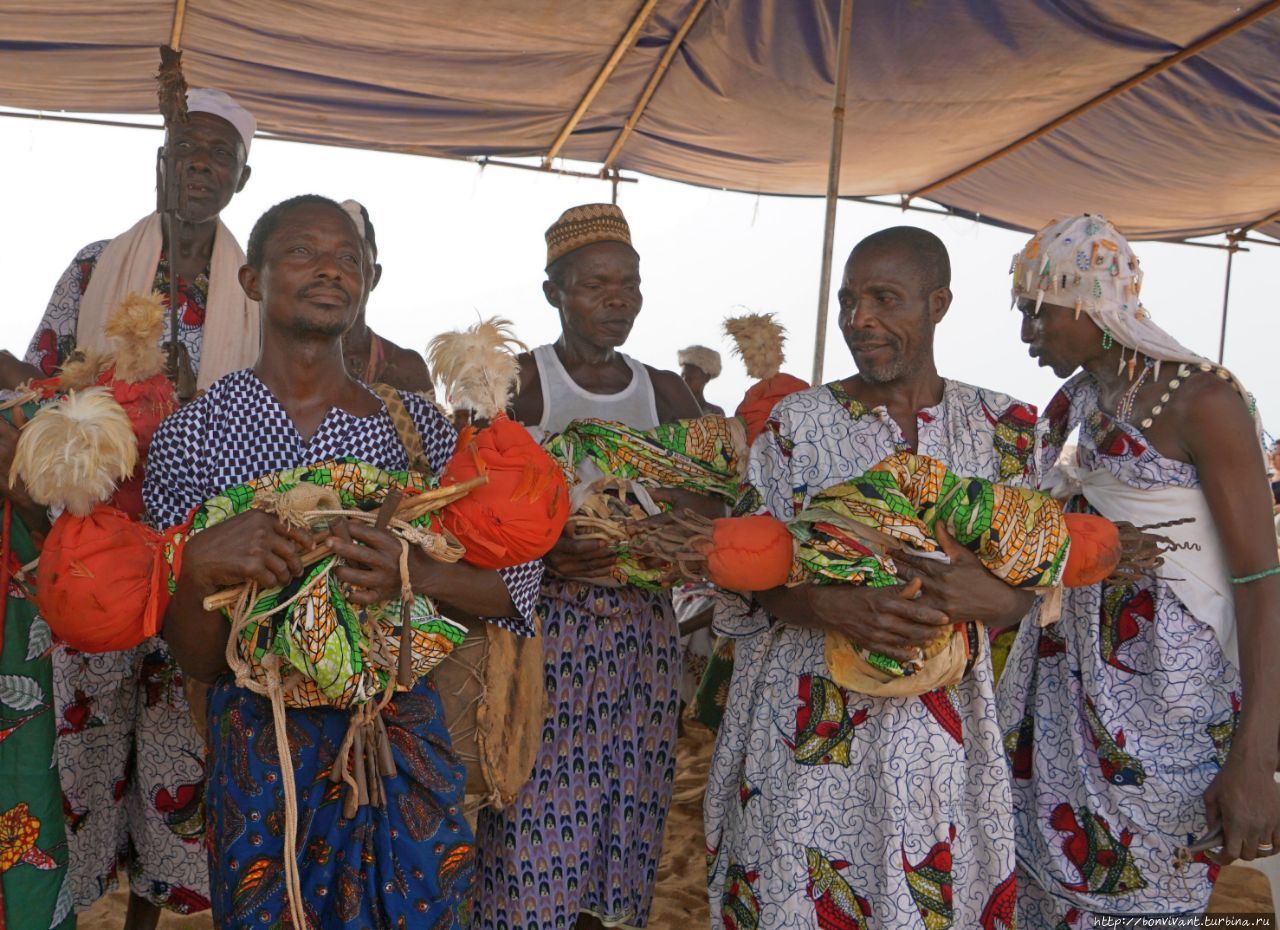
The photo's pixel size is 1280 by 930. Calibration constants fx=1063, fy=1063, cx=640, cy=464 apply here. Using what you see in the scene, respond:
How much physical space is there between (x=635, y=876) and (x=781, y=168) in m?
6.34

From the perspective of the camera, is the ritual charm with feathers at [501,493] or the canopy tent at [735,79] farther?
the canopy tent at [735,79]

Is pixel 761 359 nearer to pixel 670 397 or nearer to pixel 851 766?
pixel 670 397

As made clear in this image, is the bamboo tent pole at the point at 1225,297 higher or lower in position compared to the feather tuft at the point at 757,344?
higher

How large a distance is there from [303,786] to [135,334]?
1.00 meters

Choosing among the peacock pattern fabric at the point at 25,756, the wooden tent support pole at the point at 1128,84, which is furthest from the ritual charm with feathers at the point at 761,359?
the wooden tent support pole at the point at 1128,84

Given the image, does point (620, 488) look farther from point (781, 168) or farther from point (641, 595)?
point (781, 168)

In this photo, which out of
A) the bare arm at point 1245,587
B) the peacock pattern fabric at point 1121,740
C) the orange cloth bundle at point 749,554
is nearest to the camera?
the orange cloth bundle at point 749,554

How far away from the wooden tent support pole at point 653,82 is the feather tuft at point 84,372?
425 centimetres

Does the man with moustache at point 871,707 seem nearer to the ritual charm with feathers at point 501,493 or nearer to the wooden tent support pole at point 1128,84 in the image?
the ritual charm with feathers at point 501,493

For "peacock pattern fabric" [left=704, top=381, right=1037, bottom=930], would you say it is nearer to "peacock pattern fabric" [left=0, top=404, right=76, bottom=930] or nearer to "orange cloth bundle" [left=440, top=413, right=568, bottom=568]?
"orange cloth bundle" [left=440, top=413, right=568, bottom=568]

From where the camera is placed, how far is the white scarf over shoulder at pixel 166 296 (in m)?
2.91

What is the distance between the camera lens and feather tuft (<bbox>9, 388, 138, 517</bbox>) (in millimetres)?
1812

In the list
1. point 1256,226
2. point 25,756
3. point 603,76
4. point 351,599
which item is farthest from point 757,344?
point 1256,226

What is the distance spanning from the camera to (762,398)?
294 cm
